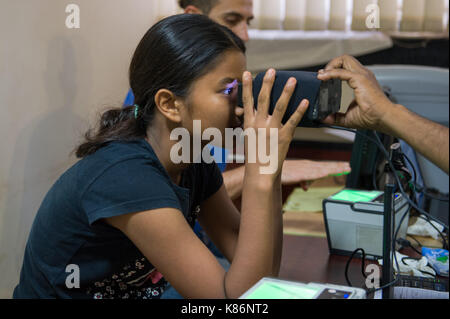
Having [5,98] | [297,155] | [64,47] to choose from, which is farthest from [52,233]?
[297,155]

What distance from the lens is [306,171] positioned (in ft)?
5.22

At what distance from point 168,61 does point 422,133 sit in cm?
51

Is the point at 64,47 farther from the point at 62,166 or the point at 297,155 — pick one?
the point at 297,155

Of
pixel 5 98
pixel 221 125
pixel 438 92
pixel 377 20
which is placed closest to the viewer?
pixel 221 125

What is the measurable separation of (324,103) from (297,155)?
7.00ft

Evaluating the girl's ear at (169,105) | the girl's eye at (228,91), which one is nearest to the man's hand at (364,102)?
the girl's eye at (228,91)

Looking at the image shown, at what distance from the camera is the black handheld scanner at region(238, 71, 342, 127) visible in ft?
2.88

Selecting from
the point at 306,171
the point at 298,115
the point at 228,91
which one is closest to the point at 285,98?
the point at 298,115

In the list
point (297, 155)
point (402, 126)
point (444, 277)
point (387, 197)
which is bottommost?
point (297, 155)

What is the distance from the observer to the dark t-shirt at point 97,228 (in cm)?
93

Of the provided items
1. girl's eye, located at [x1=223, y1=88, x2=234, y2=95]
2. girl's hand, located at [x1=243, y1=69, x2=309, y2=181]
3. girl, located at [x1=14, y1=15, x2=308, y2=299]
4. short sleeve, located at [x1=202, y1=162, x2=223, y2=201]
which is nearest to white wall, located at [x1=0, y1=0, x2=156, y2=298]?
girl, located at [x1=14, y1=15, x2=308, y2=299]

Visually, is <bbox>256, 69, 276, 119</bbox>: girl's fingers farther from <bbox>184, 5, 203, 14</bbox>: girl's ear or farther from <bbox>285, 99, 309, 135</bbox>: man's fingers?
<bbox>184, 5, 203, 14</bbox>: girl's ear

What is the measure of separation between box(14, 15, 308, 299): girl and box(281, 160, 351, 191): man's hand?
0.44 meters

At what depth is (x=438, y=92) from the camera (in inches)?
64.9
